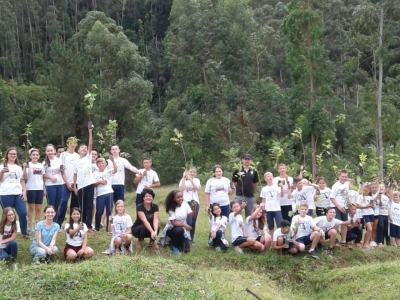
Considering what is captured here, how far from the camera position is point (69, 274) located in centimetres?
647

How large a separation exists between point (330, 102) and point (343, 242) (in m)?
12.6

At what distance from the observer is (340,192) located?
10492 mm

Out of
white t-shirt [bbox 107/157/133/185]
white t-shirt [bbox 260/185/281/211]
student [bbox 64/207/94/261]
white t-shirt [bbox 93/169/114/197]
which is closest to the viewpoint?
student [bbox 64/207/94/261]

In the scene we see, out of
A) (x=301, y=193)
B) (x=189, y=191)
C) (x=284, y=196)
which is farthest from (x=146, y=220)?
(x=301, y=193)

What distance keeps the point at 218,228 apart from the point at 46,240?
317 centimetres

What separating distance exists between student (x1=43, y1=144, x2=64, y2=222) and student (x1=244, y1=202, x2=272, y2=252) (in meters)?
3.56

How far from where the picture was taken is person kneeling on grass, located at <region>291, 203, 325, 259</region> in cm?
969

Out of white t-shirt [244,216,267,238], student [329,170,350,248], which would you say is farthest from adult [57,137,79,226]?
student [329,170,350,248]

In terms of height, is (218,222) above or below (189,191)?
below

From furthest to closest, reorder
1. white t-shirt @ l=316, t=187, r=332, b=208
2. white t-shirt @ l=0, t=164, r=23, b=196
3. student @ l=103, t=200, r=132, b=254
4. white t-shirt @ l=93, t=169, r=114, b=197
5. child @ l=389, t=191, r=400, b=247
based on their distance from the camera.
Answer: child @ l=389, t=191, r=400, b=247 < white t-shirt @ l=316, t=187, r=332, b=208 < white t-shirt @ l=93, t=169, r=114, b=197 < student @ l=103, t=200, r=132, b=254 < white t-shirt @ l=0, t=164, r=23, b=196

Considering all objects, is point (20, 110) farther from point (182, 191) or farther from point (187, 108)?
point (182, 191)

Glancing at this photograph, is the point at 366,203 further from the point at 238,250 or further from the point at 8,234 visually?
the point at 8,234

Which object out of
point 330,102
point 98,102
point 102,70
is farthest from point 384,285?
point 102,70

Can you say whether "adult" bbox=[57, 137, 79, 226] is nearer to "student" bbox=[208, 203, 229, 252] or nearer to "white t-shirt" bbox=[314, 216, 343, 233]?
"student" bbox=[208, 203, 229, 252]
